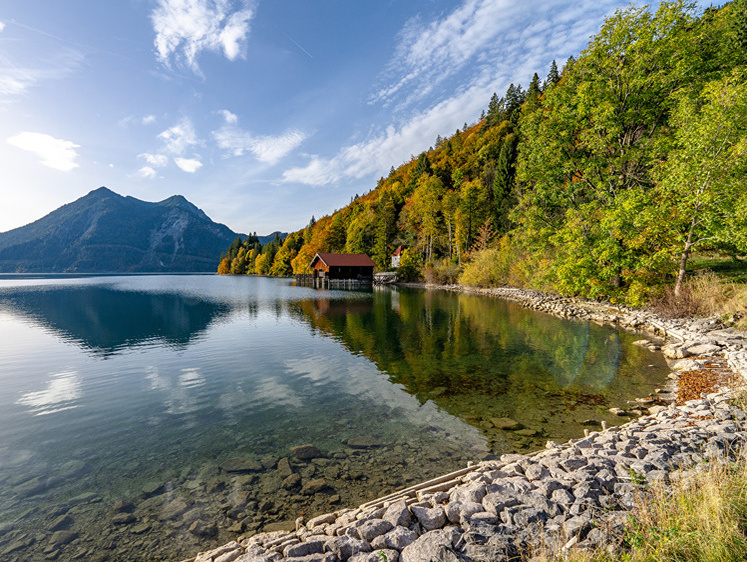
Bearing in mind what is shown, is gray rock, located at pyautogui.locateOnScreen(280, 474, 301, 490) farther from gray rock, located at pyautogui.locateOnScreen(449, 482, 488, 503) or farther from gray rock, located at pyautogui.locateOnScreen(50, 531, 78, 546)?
gray rock, located at pyautogui.locateOnScreen(50, 531, 78, 546)

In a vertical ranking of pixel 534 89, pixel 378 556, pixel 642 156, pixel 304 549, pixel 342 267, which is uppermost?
pixel 534 89

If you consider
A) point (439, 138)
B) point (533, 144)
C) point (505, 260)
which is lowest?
point (505, 260)

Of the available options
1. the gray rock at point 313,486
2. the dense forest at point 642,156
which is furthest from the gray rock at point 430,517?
the dense forest at point 642,156

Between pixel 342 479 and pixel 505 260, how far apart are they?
42.0 metres

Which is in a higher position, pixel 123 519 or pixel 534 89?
pixel 534 89

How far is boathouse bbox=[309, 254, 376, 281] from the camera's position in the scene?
69.8 metres

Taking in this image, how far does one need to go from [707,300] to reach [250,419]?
2299 cm

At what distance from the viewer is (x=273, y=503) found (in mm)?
6195

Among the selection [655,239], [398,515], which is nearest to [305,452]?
[398,515]

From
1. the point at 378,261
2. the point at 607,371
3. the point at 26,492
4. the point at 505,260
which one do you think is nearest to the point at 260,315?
the point at 26,492

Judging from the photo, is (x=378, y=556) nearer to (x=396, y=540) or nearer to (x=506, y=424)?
(x=396, y=540)

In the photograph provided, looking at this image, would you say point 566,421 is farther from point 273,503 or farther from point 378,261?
point 378,261

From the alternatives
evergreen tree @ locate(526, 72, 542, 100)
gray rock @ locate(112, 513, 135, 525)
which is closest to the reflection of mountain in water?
gray rock @ locate(112, 513, 135, 525)

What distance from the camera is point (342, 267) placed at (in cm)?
7081
